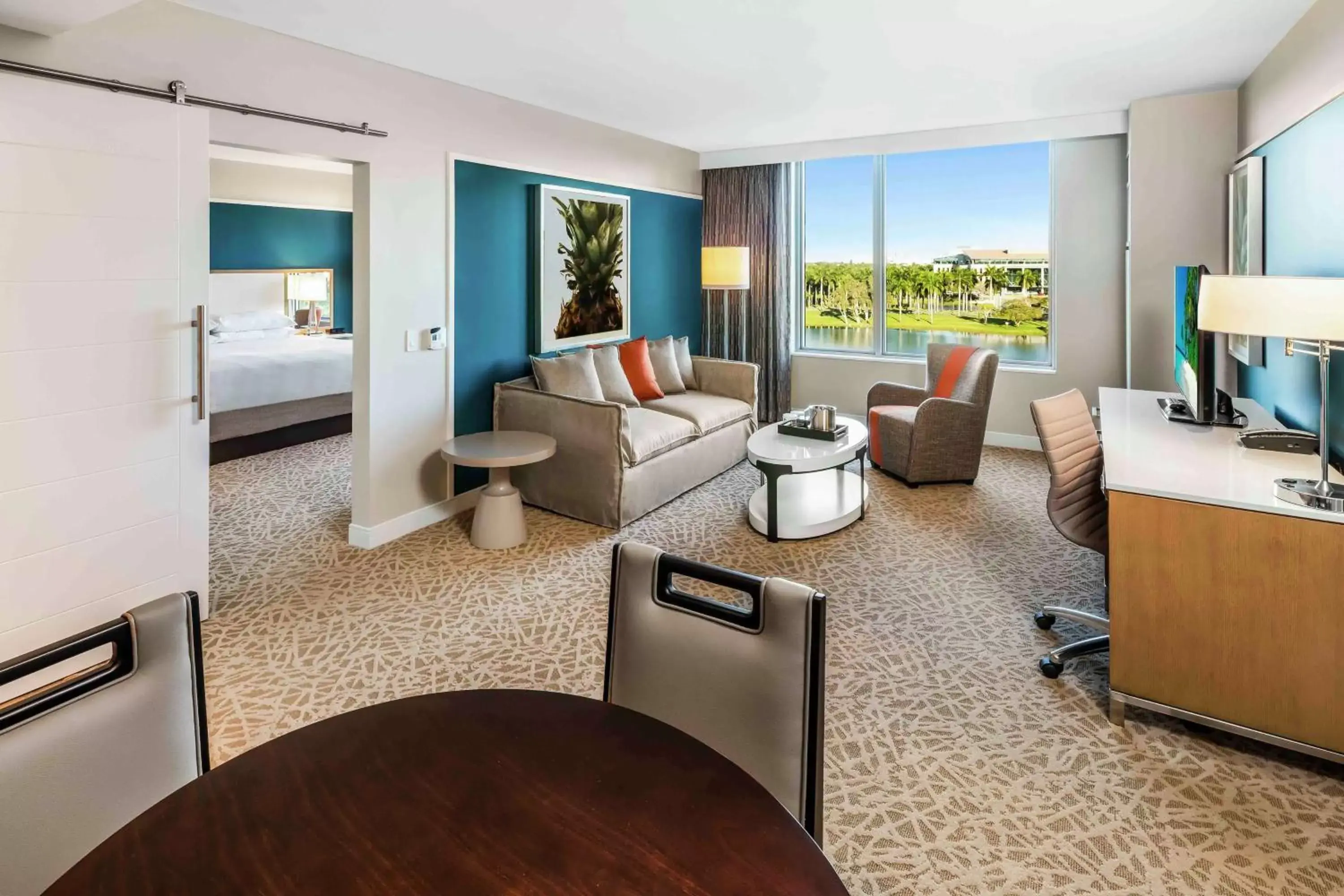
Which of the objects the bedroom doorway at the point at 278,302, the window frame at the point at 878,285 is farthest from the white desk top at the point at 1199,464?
the bedroom doorway at the point at 278,302

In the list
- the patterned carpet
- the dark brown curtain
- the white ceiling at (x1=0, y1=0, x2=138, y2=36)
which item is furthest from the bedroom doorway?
the white ceiling at (x1=0, y1=0, x2=138, y2=36)

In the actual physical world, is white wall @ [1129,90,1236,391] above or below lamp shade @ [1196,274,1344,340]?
above

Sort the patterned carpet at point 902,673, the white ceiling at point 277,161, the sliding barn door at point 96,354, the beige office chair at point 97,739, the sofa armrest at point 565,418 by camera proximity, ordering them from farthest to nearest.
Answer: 1. the white ceiling at point 277,161
2. the sofa armrest at point 565,418
3. the sliding barn door at point 96,354
4. the patterned carpet at point 902,673
5. the beige office chair at point 97,739

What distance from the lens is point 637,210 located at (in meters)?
6.09

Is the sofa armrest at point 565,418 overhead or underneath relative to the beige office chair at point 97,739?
overhead

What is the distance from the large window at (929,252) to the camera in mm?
6117

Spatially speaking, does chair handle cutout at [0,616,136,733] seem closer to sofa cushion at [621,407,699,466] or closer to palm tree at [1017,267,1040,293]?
sofa cushion at [621,407,699,466]

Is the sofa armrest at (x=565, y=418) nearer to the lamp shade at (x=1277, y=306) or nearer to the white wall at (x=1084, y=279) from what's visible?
the lamp shade at (x=1277, y=306)

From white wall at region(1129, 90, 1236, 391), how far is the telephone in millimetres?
1907

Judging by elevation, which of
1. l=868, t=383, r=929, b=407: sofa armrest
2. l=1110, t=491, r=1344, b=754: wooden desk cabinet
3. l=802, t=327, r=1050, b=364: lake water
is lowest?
l=1110, t=491, r=1344, b=754: wooden desk cabinet

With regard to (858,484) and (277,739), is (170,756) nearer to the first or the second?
(277,739)

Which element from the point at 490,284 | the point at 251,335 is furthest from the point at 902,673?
the point at 251,335

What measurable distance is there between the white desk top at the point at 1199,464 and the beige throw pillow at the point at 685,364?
3.25m

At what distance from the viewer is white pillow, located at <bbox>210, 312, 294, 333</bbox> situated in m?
7.92
